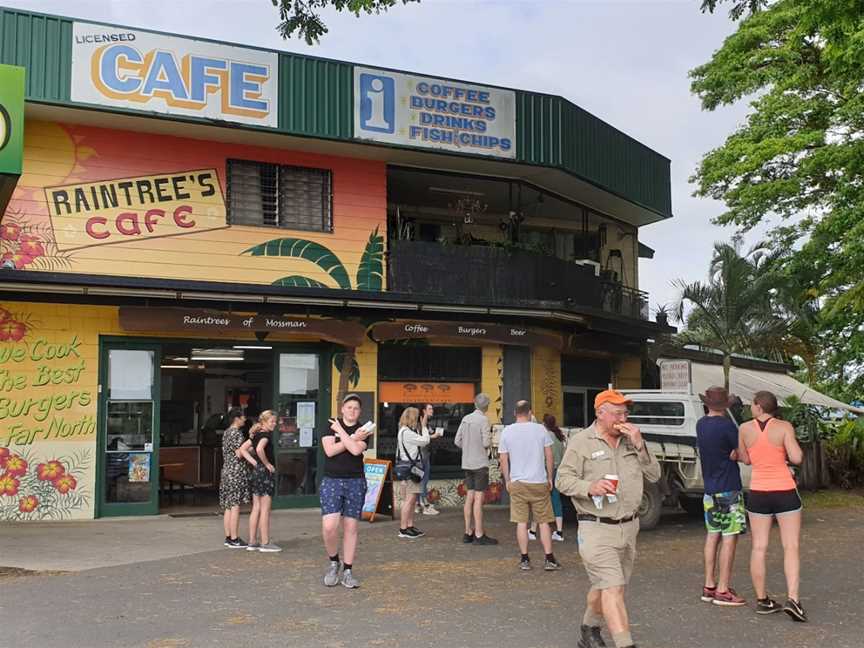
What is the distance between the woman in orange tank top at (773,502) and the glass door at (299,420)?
A: 8.91m

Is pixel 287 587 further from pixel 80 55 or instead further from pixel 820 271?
pixel 820 271

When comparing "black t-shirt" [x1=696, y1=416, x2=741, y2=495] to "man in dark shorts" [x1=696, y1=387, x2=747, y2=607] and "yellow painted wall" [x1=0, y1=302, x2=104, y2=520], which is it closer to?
"man in dark shorts" [x1=696, y1=387, x2=747, y2=607]

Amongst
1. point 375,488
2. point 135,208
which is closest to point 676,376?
point 375,488

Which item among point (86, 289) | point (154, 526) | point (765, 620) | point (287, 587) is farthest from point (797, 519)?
point (86, 289)

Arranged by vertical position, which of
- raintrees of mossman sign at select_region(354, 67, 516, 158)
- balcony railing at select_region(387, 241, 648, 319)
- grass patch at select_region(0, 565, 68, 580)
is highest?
raintrees of mossman sign at select_region(354, 67, 516, 158)

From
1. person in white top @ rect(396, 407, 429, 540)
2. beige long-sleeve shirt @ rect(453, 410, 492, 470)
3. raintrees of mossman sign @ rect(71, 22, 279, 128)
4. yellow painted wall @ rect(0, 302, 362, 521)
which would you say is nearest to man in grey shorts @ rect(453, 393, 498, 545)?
beige long-sleeve shirt @ rect(453, 410, 492, 470)

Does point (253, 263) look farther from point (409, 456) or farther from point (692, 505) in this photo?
point (692, 505)

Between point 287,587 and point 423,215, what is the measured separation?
10986 millimetres

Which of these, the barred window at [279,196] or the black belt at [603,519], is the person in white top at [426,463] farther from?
the black belt at [603,519]

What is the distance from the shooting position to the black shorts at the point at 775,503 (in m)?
7.72

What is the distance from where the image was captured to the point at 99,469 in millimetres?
13883

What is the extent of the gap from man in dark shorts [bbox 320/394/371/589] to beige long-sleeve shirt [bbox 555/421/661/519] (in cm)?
301

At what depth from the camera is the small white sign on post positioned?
48.4 feet

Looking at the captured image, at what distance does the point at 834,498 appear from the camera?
1722 centimetres
